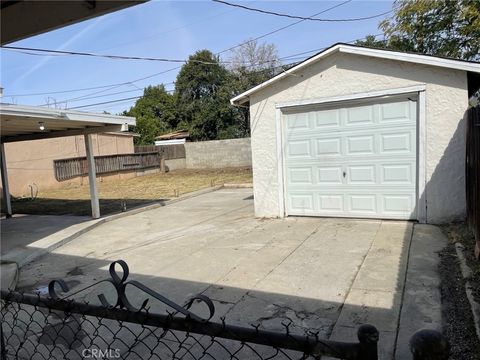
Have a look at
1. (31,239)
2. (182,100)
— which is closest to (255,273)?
(31,239)

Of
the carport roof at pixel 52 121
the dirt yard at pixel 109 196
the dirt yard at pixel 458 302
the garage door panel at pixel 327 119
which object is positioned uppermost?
the carport roof at pixel 52 121

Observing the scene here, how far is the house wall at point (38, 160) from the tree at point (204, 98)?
675 inches

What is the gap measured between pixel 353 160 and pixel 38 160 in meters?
17.5

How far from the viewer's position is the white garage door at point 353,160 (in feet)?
24.5

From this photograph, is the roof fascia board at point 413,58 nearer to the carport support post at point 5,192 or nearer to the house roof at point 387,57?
the house roof at point 387,57

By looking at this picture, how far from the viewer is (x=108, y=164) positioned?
2294 cm

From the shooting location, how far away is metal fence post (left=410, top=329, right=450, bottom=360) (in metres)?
1.03

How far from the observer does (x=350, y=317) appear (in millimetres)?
3740

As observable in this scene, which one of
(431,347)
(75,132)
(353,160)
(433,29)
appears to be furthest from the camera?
(433,29)

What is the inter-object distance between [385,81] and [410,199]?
Result: 7.56 ft

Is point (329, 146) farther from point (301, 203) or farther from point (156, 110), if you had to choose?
point (156, 110)

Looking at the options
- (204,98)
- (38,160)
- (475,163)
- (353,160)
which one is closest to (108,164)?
(38,160)

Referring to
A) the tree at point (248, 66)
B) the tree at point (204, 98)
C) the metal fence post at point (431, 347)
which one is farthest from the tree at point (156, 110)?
the metal fence post at point (431, 347)

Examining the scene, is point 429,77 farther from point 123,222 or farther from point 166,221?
point 123,222
